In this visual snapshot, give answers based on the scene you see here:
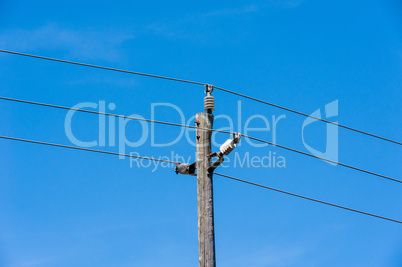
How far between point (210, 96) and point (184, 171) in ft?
3.79

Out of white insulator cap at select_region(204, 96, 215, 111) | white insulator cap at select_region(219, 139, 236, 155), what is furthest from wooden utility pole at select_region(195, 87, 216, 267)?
white insulator cap at select_region(219, 139, 236, 155)

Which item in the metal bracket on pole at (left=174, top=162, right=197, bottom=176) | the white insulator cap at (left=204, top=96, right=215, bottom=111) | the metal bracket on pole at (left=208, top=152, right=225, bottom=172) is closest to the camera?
the metal bracket on pole at (left=208, top=152, right=225, bottom=172)

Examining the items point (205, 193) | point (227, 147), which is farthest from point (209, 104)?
point (205, 193)

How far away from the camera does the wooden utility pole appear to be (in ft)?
26.9

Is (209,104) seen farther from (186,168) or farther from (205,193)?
(205,193)

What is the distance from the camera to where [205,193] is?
8.47 meters

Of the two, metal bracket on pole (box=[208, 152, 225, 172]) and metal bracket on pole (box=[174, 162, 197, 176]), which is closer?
metal bracket on pole (box=[208, 152, 225, 172])

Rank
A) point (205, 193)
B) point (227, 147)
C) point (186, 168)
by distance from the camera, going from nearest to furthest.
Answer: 1. point (205, 193)
2. point (227, 147)
3. point (186, 168)

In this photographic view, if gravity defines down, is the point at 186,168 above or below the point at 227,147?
below

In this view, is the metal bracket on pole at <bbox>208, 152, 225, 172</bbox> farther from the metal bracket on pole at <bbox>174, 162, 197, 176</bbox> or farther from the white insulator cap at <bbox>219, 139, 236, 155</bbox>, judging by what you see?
the metal bracket on pole at <bbox>174, 162, 197, 176</bbox>

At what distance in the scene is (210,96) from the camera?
899cm

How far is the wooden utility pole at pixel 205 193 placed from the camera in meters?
8.20

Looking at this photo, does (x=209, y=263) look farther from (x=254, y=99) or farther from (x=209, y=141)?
(x=254, y=99)

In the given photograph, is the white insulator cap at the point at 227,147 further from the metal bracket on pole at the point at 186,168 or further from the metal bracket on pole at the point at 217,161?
the metal bracket on pole at the point at 186,168
